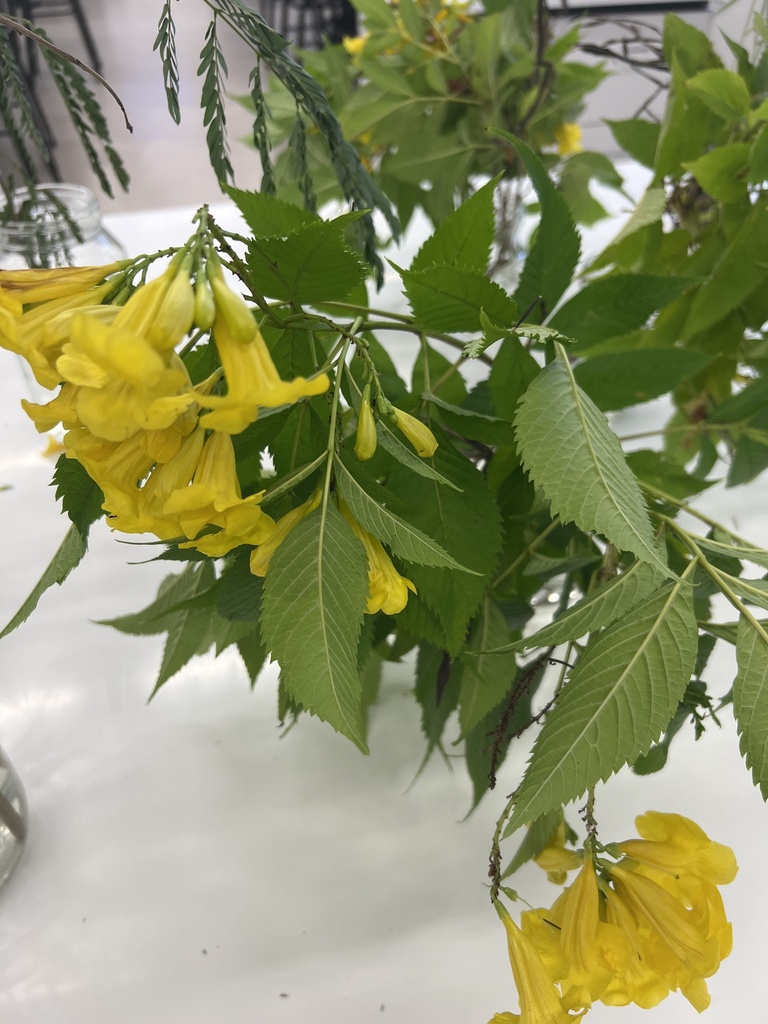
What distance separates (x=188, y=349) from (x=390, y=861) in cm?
24

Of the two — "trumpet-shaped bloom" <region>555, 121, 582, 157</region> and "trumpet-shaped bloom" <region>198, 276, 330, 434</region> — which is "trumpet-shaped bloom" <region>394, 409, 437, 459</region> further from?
"trumpet-shaped bloom" <region>555, 121, 582, 157</region>

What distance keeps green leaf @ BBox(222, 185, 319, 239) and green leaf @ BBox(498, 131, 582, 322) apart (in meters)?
0.09

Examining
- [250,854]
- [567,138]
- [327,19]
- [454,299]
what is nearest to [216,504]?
[454,299]

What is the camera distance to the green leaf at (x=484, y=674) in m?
0.30

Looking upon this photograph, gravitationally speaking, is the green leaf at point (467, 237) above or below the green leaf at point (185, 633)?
above

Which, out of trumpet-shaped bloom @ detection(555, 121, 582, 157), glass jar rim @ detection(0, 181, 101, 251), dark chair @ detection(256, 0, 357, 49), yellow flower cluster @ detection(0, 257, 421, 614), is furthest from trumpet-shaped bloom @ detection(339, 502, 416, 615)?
dark chair @ detection(256, 0, 357, 49)

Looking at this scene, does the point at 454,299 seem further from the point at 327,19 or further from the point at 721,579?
the point at 327,19

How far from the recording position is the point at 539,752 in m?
0.22

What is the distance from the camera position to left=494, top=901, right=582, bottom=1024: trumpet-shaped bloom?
23 cm

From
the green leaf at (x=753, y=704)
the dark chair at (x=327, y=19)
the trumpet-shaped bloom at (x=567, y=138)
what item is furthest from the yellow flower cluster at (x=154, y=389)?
the dark chair at (x=327, y=19)

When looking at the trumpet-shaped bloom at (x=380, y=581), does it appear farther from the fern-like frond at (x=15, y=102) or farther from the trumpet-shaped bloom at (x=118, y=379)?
the fern-like frond at (x=15, y=102)

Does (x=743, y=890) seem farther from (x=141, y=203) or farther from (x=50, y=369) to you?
(x=141, y=203)

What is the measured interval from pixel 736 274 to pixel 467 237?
0.60 ft

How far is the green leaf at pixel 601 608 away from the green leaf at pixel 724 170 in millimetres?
229
